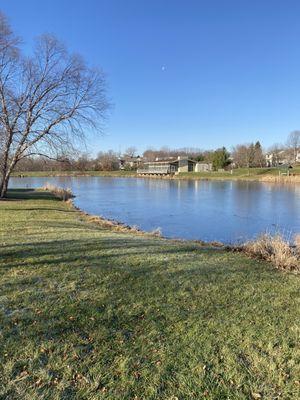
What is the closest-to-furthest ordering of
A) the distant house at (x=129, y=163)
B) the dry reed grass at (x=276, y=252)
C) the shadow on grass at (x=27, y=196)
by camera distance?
the dry reed grass at (x=276, y=252) → the shadow on grass at (x=27, y=196) → the distant house at (x=129, y=163)

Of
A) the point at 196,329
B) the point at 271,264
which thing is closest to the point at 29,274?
the point at 196,329

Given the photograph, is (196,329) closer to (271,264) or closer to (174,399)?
(174,399)

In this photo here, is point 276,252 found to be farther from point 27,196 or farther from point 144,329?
point 27,196

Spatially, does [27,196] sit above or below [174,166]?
below

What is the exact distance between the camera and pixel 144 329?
162 inches

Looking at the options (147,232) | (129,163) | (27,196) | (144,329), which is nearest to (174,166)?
(129,163)

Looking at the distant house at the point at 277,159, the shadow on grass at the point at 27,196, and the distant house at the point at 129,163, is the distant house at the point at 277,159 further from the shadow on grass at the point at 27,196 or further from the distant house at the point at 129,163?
the shadow on grass at the point at 27,196

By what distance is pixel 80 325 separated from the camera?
4.16m

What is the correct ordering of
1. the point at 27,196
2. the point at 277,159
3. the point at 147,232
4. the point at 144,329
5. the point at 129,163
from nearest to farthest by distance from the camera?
the point at 144,329
the point at 147,232
the point at 27,196
the point at 277,159
the point at 129,163

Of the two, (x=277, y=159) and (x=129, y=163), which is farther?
(x=129, y=163)

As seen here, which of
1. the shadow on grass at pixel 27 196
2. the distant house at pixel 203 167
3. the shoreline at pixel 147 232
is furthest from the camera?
the distant house at pixel 203 167

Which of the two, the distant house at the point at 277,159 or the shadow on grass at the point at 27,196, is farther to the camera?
the distant house at the point at 277,159

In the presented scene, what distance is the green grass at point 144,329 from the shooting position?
10.3ft

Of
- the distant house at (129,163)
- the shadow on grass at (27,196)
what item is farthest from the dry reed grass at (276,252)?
the distant house at (129,163)
